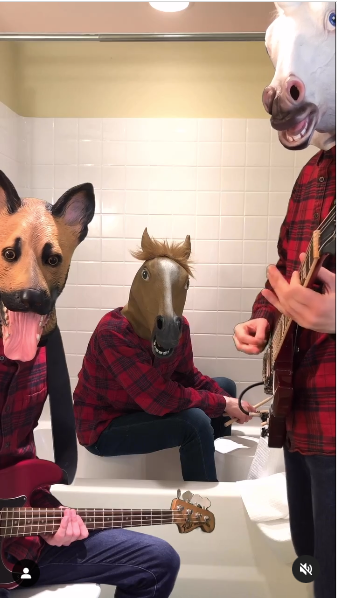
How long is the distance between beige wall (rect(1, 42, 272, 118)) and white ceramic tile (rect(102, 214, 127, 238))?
0.25 meters

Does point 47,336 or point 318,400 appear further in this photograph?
point 47,336

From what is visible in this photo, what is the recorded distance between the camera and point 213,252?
1320mm

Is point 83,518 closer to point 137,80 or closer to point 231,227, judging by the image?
point 231,227

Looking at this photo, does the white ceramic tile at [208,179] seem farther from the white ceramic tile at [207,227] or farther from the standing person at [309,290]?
the standing person at [309,290]

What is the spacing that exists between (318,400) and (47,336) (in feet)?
2.15

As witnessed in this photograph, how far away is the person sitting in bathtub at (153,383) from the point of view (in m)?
1.28

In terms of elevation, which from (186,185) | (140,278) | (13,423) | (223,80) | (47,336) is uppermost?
(223,80)

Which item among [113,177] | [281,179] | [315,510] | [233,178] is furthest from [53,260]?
[315,510]

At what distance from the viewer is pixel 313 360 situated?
1.15 meters

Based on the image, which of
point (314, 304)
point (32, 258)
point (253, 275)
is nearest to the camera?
point (314, 304)

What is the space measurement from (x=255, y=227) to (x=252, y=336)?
0.89ft

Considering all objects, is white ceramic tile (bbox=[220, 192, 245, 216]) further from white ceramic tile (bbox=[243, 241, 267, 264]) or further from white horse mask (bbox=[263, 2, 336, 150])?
white horse mask (bbox=[263, 2, 336, 150])

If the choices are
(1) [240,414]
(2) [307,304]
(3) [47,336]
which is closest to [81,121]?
(3) [47,336]

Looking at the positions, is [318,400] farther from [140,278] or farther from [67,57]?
[67,57]
